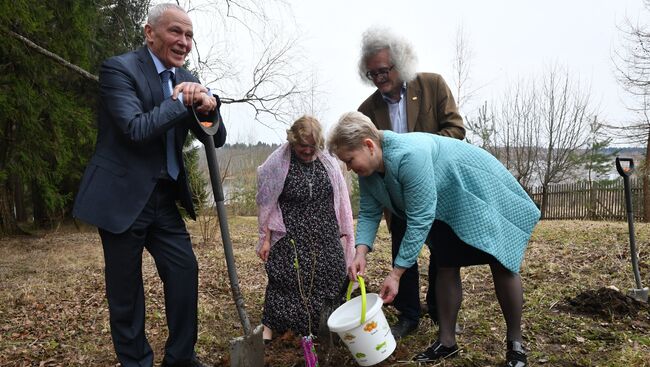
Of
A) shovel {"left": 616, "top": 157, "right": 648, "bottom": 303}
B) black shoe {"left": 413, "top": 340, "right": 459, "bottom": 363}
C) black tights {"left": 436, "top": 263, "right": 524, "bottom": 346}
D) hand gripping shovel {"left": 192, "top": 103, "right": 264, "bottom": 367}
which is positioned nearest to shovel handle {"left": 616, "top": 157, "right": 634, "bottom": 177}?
shovel {"left": 616, "top": 157, "right": 648, "bottom": 303}

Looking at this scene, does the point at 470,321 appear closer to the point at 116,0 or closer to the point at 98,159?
the point at 98,159

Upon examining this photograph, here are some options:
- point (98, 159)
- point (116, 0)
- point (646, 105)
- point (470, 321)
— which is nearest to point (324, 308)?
point (470, 321)

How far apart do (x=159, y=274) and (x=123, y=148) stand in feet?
2.14

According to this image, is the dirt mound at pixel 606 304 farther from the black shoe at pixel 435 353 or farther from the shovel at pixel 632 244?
the black shoe at pixel 435 353

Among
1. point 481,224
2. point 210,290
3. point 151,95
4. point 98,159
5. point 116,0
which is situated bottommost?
point 210,290

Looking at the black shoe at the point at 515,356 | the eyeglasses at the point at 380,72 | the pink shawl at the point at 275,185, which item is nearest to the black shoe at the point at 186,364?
the pink shawl at the point at 275,185

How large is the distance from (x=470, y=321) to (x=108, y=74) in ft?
8.58

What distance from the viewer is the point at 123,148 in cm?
237

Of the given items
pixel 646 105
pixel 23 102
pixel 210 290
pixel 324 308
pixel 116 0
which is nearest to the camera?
pixel 324 308

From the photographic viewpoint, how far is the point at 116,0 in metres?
7.30

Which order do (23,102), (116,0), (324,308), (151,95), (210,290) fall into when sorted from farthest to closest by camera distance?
(116,0) → (23,102) → (210,290) → (324,308) → (151,95)

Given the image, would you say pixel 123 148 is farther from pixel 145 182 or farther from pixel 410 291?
pixel 410 291

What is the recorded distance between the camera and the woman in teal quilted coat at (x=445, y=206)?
2.29 m

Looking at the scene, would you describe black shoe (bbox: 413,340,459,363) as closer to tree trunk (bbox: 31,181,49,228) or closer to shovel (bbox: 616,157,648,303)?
shovel (bbox: 616,157,648,303)
